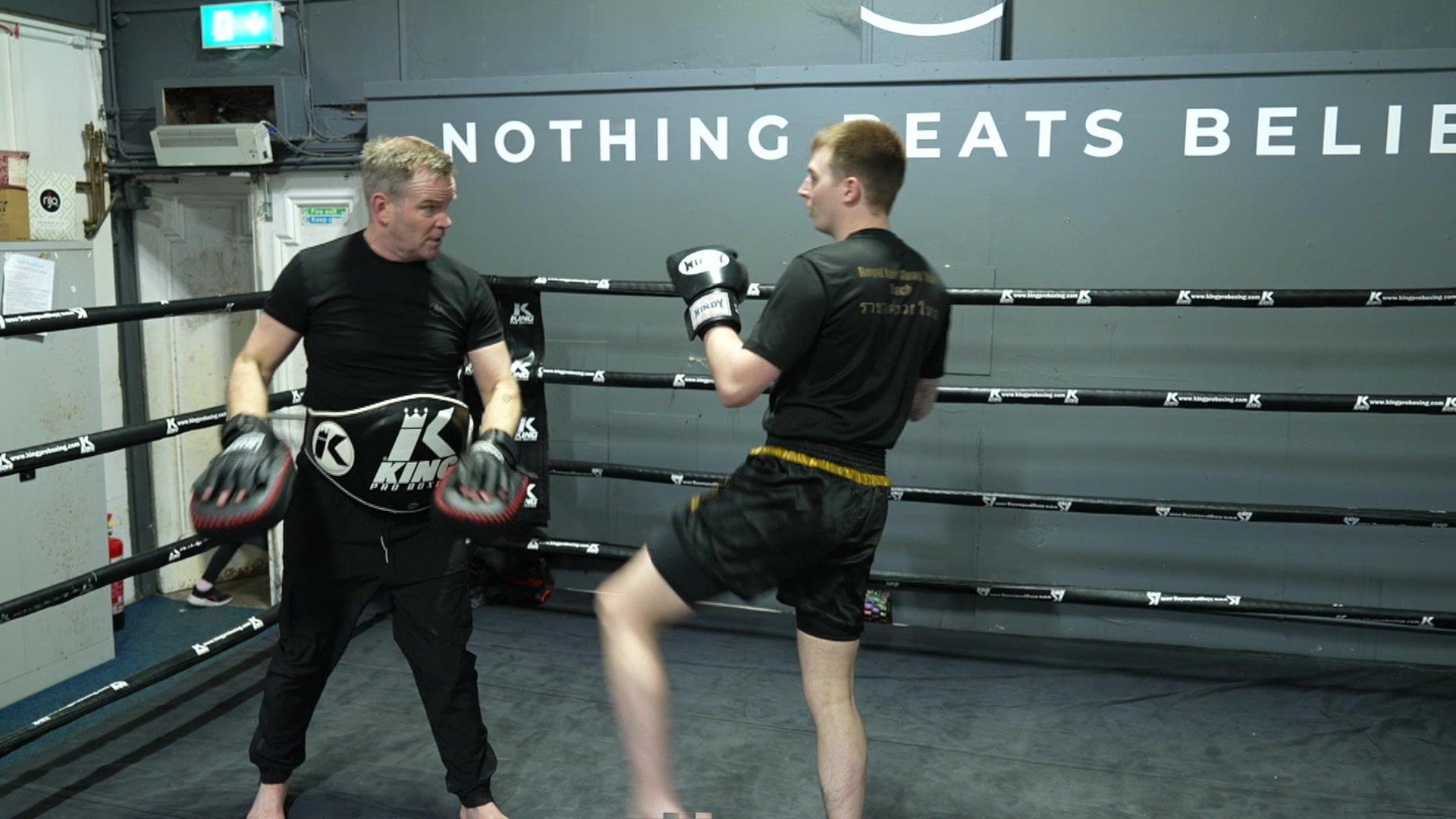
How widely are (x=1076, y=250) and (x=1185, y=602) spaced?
3.63ft

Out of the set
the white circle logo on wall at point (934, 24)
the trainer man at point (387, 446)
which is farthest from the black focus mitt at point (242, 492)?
the white circle logo on wall at point (934, 24)

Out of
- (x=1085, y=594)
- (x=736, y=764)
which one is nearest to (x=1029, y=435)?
(x=1085, y=594)

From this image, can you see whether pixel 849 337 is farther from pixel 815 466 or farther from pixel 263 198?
pixel 263 198

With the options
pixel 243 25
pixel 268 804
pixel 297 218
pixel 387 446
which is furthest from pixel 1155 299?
pixel 243 25

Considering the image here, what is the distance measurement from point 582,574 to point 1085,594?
5.71 ft

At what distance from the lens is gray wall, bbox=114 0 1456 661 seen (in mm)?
3334

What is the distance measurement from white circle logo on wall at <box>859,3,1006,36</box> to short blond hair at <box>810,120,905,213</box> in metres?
1.84

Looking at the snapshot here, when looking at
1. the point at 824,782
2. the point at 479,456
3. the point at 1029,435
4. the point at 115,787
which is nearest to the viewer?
the point at 824,782

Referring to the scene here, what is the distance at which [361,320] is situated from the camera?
7.23ft

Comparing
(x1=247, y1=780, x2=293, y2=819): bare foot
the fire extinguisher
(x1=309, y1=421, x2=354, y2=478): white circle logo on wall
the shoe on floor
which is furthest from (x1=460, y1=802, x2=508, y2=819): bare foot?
the shoe on floor

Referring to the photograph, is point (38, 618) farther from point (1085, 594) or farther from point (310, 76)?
point (1085, 594)

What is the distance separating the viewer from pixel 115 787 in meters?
2.56

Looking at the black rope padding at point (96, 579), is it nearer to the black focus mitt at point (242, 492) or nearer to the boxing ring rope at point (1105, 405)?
the boxing ring rope at point (1105, 405)

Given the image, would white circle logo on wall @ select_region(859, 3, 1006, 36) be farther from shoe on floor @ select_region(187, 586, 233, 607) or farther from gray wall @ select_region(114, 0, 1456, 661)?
shoe on floor @ select_region(187, 586, 233, 607)
